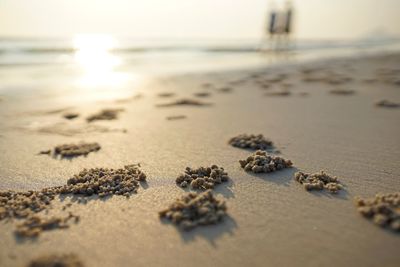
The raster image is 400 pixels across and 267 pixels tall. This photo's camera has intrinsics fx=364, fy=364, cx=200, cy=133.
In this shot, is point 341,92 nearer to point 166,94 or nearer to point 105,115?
point 166,94

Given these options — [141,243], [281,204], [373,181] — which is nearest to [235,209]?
[281,204]

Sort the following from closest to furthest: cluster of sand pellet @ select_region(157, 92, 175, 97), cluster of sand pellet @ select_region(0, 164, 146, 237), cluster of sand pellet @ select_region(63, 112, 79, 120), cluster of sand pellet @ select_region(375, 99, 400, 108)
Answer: cluster of sand pellet @ select_region(0, 164, 146, 237) → cluster of sand pellet @ select_region(63, 112, 79, 120) → cluster of sand pellet @ select_region(375, 99, 400, 108) → cluster of sand pellet @ select_region(157, 92, 175, 97)

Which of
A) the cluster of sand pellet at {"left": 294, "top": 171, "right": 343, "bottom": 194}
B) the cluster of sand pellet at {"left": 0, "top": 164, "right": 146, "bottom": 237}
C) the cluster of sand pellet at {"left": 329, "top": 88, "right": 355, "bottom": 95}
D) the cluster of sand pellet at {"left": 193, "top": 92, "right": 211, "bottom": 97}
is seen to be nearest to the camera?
the cluster of sand pellet at {"left": 0, "top": 164, "right": 146, "bottom": 237}

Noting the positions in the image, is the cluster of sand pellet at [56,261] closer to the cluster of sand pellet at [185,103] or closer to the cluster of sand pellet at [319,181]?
the cluster of sand pellet at [319,181]

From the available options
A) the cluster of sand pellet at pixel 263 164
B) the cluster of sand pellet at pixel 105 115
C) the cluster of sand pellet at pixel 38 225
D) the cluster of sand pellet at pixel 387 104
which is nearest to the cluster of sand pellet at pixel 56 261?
the cluster of sand pellet at pixel 38 225

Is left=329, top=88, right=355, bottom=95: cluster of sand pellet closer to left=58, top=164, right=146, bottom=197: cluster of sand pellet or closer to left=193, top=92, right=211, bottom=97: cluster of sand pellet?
left=193, top=92, right=211, bottom=97: cluster of sand pellet

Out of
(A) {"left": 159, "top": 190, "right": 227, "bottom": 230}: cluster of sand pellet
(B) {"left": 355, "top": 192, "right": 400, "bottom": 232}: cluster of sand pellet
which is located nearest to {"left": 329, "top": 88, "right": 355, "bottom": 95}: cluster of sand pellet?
(B) {"left": 355, "top": 192, "right": 400, "bottom": 232}: cluster of sand pellet

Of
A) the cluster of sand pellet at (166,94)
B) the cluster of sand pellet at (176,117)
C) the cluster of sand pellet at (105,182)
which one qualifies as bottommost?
the cluster of sand pellet at (166,94)
